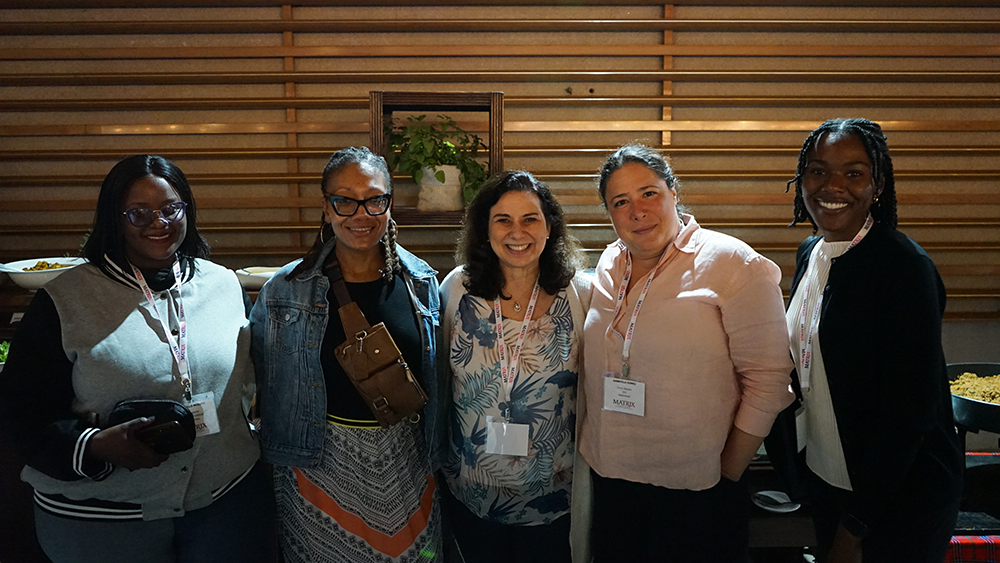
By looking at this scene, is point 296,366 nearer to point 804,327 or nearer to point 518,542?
point 518,542

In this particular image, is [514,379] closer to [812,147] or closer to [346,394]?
[346,394]

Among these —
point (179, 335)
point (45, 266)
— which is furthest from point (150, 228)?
point (45, 266)

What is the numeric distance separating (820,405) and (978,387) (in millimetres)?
1210

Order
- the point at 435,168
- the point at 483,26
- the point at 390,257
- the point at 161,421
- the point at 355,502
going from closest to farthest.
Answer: the point at 161,421, the point at 355,502, the point at 390,257, the point at 435,168, the point at 483,26

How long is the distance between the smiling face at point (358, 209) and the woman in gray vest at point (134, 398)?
0.46 meters

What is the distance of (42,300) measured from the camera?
5.29 feet

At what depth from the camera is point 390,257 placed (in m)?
2.01

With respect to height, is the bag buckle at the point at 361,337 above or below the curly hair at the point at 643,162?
below

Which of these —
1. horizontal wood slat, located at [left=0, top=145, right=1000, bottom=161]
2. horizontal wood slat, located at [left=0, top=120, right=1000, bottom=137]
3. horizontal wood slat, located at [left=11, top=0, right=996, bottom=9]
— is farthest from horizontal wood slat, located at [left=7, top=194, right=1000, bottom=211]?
horizontal wood slat, located at [left=11, top=0, right=996, bottom=9]

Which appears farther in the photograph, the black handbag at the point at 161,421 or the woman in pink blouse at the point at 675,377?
the woman in pink blouse at the point at 675,377

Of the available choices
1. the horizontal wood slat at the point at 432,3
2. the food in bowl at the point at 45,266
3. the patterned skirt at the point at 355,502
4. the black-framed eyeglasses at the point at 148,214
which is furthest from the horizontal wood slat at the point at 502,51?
the patterned skirt at the point at 355,502

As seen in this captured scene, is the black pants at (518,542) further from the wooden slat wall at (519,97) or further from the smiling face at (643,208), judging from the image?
the wooden slat wall at (519,97)

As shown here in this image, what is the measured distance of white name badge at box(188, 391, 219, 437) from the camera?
1.67m

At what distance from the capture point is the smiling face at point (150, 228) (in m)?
1.69
